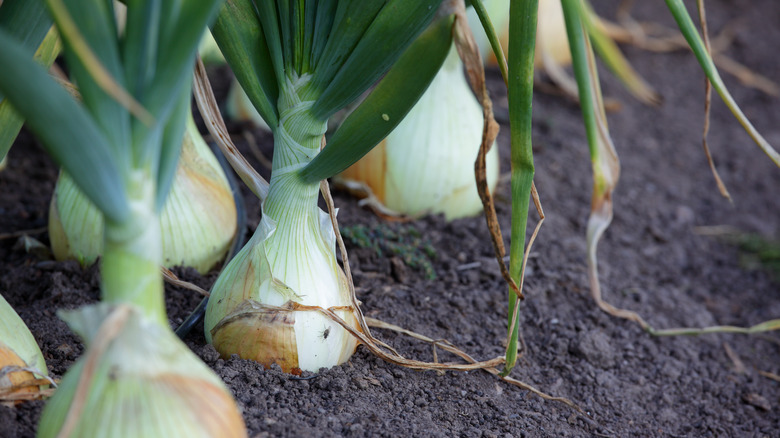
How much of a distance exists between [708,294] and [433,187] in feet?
2.10

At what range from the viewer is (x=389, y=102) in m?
0.68

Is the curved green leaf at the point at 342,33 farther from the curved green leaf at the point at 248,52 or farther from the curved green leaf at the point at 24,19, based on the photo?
the curved green leaf at the point at 24,19

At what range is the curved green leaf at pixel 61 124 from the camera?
478 mm

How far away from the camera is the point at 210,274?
1056 millimetres

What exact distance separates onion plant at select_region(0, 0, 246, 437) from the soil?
0.59ft

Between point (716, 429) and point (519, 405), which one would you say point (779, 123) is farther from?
point (519, 405)

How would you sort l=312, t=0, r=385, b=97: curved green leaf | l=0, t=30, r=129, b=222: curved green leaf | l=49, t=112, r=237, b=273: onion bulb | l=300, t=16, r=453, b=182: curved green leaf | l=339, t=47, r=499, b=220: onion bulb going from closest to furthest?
l=0, t=30, r=129, b=222: curved green leaf < l=300, t=16, r=453, b=182: curved green leaf < l=312, t=0, r=385, b=97: curved green leaf < l=49, t=112, r=237, b=273: onion bulb < l=339, t=47, r=499, b=220: onion bulb

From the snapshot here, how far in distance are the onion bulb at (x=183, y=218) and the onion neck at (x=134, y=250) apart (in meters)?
0.43

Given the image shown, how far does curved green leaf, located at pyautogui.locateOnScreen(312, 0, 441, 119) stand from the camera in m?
0.70

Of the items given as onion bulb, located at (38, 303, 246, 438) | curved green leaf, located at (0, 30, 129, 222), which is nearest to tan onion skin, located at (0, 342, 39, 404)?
onion bulb, located at (38, 303, 246, 438)

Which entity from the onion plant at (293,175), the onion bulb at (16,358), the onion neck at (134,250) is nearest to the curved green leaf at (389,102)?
the onion plant at (293,175)

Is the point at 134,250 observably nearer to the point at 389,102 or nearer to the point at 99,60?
the point at 99,60

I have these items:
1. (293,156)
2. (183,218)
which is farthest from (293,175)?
(183,218)

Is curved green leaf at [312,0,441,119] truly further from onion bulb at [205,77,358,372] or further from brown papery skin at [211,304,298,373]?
brown papery skin at [211,304,298,373]
